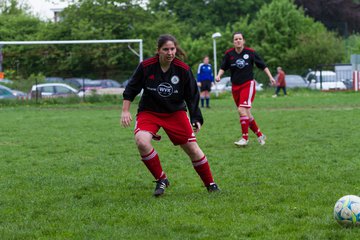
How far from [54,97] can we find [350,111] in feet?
44.9

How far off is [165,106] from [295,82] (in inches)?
1242

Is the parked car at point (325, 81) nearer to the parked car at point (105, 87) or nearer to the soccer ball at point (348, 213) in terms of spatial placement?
the parked car at point (105, 87)

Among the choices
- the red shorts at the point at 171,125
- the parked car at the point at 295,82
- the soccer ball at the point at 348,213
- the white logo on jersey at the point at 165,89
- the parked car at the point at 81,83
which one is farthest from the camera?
the parked car at the point at 295,82

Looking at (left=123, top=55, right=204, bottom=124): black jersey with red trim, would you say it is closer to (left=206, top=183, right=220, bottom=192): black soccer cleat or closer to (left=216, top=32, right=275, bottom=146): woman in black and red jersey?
(left=206, top=183, right=220, bottom=192): black soccer cleat

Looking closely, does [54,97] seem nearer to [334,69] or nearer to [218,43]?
[334,69]

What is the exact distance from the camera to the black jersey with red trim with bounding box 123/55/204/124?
264 inches

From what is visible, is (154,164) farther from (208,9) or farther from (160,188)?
(208,9)

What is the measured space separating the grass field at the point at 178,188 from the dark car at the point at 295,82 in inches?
939

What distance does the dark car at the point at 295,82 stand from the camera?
3707 cm

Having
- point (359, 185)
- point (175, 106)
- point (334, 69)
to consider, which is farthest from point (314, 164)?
point (334, 69)

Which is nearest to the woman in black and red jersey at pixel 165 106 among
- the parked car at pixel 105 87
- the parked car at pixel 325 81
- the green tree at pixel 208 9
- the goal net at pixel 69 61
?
the parked car at pixel 105 87

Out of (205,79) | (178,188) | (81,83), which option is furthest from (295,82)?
(178,188)

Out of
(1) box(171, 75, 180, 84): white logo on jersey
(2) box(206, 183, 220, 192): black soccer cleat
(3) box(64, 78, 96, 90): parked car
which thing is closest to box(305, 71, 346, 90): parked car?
(3) box(64, 78, 96, 90): parked car

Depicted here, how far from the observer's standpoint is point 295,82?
37594mm
